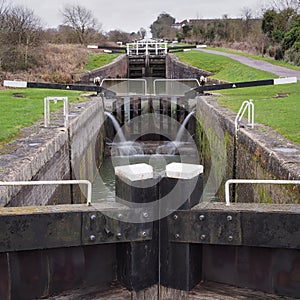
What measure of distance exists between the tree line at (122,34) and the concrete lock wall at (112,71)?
249cm

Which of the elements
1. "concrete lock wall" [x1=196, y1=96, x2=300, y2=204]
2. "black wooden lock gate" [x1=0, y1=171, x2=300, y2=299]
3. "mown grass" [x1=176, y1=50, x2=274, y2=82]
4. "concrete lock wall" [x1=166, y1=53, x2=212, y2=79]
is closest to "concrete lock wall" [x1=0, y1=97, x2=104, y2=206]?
"black wooden lock gate" [x1=0, y1=171, x2=300, y2=299]

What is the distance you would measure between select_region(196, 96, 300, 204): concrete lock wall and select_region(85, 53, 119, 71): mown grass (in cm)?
1662

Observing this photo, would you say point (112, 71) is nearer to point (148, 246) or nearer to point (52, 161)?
point (52, 161)

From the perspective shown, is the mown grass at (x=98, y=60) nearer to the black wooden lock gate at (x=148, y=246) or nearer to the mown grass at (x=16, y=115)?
the mown grass at (x=16, y=115)

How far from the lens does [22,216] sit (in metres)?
3.19

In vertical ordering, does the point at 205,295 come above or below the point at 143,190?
below

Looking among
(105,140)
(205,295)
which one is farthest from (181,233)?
(105,140)

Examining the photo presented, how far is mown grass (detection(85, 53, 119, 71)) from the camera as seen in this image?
27111 millimetres

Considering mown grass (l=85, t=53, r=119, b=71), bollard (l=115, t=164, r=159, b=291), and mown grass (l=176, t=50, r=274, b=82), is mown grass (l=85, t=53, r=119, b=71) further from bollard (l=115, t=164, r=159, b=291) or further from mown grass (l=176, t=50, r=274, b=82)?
bollard (l=115, t=164, r=159, b=291)

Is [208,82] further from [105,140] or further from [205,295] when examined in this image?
[205,295]

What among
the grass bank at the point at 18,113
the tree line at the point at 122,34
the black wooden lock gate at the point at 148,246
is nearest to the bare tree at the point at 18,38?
the tree line at the point at 122,34

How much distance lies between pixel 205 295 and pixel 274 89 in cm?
1101

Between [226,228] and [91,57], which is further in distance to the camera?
[91,57]

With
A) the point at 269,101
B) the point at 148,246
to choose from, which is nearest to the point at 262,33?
the point at 269,101
